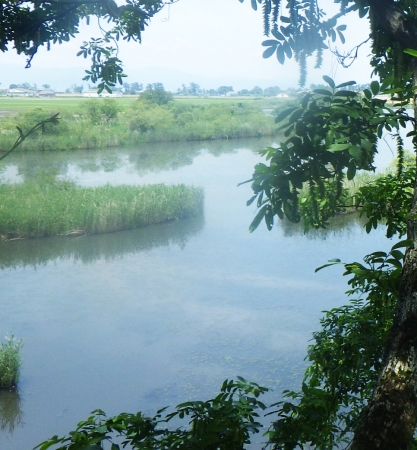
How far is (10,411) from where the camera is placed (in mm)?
4234

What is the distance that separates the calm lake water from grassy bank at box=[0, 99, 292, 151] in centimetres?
112

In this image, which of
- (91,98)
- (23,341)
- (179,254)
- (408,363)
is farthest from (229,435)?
(91,98)

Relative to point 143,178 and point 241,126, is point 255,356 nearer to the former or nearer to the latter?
point 143,178

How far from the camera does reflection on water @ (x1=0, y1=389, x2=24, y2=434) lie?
4.08m

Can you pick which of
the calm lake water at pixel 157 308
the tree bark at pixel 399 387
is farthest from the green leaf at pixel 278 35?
the calm lake water at pixel 157 308

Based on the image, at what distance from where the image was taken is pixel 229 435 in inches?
48.9

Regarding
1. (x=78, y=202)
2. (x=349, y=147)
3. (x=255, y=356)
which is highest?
(x=349, y=147)

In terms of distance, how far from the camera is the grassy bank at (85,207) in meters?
6.87

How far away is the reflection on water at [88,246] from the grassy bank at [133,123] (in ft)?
8.34

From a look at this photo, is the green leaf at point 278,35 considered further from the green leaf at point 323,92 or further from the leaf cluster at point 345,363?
the leaf cluster at point 345,363

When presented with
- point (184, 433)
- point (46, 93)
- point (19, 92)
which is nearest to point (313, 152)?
point (184, 433)

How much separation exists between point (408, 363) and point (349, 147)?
1.30ft

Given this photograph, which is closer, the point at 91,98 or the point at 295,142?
the point at 295,142

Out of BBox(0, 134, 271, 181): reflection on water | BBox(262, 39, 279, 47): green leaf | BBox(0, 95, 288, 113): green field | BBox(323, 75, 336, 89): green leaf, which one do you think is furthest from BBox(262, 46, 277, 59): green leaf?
BBox(0, 134, 271, 181): reflection on water
